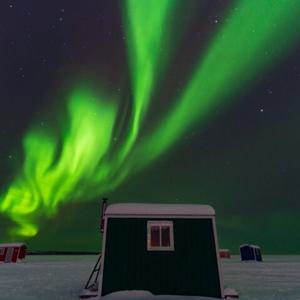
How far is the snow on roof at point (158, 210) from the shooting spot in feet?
47.3

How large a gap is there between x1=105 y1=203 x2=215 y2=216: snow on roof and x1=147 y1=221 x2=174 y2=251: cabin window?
1.44 feet

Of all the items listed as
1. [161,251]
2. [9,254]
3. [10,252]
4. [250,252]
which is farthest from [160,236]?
[250,252]

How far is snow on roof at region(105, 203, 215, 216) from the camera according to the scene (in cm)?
1443

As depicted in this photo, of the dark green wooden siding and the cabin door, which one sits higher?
the cabin door

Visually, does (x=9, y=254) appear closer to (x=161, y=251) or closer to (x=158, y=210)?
(x=158, y=210)

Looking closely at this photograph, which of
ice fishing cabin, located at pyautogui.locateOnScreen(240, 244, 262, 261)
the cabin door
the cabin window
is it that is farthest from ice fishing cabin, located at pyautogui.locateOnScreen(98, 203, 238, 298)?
ice fishing cabin, located at pyautogui.locateOnScreen(240, 244, 262, 261)

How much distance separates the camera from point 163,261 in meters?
13.8

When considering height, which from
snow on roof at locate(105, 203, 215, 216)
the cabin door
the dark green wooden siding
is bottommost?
the dark green wooden siding

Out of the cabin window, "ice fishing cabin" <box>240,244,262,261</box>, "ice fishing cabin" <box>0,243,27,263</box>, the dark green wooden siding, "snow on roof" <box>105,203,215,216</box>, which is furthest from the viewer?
"ice fishing cabin" <box>240,244,262,261</box>

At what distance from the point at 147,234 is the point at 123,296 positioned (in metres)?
2.47

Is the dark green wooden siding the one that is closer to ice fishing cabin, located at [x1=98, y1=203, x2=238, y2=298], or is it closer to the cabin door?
ice fishing cabin, located at [x1=98, y1=203, x2=238, y2=298]

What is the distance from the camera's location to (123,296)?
13.0 metres

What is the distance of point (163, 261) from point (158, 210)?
6.63ft

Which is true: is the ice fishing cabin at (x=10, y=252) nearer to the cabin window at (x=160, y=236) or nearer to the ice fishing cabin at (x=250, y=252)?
the ice fishing cabin at (x=250, y=252)
